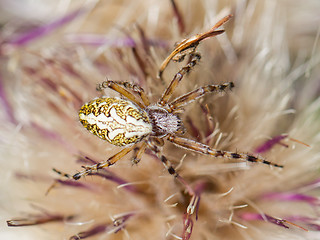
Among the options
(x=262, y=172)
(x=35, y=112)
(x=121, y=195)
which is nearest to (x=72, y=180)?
(x=121, y=195)

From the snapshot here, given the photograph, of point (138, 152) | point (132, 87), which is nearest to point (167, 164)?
point (138, 152)

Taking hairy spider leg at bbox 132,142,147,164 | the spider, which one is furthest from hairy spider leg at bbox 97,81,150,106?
hairy spider leg at bbox 132,142,147,164

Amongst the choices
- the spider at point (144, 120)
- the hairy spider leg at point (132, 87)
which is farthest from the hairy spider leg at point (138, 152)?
the hairy spider leg at point (132, 87)

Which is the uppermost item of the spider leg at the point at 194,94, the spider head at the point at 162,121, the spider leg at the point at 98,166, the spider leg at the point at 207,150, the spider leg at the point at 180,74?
the spider leg at the point at 180,74

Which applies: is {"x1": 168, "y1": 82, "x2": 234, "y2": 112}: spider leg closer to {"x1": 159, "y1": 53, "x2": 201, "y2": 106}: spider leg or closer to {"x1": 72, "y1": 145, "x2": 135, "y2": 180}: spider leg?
{"x1": 159, "y1": 53, "x2": 201, "y2": 106}: spider leg

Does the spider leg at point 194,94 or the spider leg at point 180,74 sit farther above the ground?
the spider leg at point 180,74

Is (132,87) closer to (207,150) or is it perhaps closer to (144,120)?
(144,120)

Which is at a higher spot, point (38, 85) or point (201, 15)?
point (201, 15)

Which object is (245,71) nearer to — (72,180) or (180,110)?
(180,110)

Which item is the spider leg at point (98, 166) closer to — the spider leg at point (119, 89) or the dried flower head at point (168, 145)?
the dried flower head at point (168, 145)
